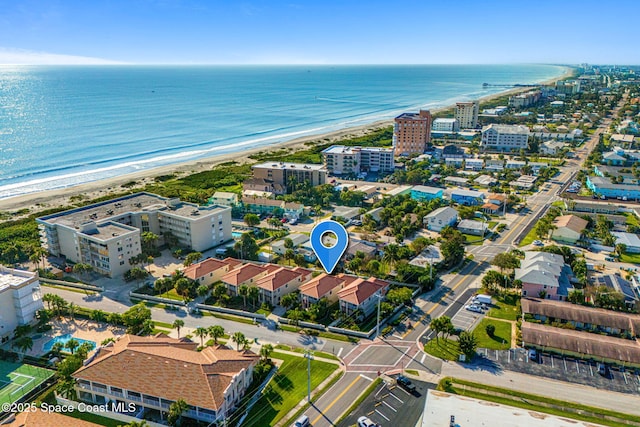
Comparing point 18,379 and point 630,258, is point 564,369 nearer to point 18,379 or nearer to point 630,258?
point 630,258

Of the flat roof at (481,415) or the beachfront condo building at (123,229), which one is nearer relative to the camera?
the flat roof at (481,415)

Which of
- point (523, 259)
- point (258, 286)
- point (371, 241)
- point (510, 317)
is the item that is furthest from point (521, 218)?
point (258, 286)

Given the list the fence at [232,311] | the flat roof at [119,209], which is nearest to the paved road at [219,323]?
the fence at [232,311]

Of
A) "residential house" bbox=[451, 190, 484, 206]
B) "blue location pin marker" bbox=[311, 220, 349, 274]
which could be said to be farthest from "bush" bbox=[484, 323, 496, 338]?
"residential house" bbox=[451, 190, 484, 206]

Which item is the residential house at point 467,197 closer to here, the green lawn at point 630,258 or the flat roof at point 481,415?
the green lawn at point 630,258

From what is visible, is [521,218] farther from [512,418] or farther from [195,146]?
[195,146]

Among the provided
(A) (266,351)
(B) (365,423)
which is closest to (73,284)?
(A) (266,351)

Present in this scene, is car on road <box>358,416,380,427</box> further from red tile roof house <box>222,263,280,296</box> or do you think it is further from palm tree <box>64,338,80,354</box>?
palm tree <box>64,338,80,354</box>
